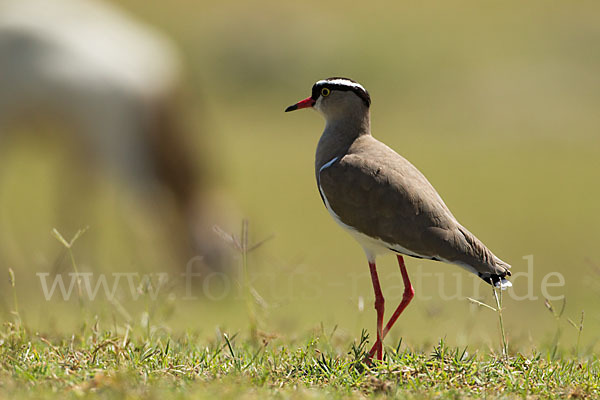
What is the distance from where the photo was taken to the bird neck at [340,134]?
4043 mm

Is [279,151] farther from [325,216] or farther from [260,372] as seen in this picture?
[260,372]

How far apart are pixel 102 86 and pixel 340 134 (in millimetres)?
6020

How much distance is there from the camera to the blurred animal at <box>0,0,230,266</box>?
9.34 m

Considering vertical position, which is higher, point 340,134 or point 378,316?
point 340,134

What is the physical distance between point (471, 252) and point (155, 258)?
9.02 m

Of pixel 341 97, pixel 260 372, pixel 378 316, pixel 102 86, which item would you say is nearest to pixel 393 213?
pixel 378 316

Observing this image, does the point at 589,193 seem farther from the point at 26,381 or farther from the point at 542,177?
the point at 26,381

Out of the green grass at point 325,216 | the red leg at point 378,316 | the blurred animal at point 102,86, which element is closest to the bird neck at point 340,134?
the red leg at point 378,316

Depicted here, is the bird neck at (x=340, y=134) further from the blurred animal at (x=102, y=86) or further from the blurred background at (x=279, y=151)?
the blurred animal at (x=102, y=86)

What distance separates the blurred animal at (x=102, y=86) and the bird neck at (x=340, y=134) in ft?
19.5

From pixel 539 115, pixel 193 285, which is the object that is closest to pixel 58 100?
pixel 193 285

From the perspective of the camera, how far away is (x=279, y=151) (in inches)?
895

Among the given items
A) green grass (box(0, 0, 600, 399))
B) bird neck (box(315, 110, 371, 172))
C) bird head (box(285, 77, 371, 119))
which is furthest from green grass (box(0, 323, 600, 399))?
bird head (box(285, 77, 371, 119))

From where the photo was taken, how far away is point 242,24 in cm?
3017
